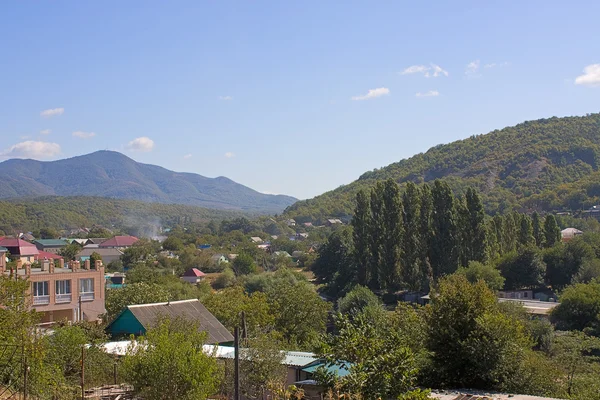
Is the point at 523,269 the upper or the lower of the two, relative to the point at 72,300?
upper

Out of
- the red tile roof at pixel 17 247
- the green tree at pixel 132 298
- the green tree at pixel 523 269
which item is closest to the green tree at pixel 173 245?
the red tile roof at pixel 17 247

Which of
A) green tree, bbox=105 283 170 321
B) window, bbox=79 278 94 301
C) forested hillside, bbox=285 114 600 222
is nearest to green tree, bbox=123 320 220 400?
green tree, bbox=105 283 170 321

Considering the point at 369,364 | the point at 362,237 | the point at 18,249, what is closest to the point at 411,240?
the point at 362,237

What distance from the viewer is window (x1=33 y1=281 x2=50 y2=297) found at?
32.4 metres

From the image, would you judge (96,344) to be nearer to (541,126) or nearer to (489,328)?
(489,328)

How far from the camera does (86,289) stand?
1382 inches

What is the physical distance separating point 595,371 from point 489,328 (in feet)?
30.4

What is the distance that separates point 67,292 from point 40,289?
1672 mm

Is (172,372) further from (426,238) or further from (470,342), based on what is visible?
(426,238)

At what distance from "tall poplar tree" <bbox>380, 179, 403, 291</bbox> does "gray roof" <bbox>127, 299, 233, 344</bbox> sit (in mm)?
21831

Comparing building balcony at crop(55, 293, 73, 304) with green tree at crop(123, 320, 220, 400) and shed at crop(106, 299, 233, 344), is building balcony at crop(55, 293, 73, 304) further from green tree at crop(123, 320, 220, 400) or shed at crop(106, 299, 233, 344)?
green tree at crop(123, 320, 220, 400)

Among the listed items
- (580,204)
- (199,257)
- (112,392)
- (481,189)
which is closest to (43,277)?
Answer: (112,392)

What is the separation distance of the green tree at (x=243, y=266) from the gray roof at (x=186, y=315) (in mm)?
46307

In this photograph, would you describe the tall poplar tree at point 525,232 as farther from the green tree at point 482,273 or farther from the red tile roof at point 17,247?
the red tile roof at point 17,247
